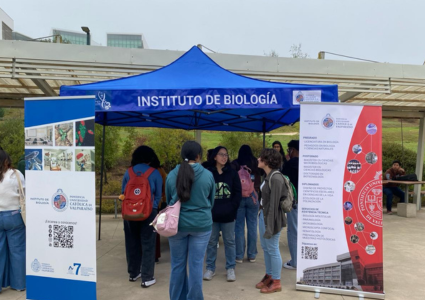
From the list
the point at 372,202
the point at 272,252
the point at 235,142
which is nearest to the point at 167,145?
the point at 235,142

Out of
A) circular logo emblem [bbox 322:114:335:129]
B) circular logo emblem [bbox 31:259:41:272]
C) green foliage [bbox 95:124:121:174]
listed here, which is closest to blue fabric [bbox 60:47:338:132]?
circular logo emblem [bbox 322:114:335:129]

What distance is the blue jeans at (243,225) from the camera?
4.94 meters

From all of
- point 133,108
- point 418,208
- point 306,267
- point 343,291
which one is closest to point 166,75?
point 133,108

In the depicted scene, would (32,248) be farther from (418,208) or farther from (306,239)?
(418,208)

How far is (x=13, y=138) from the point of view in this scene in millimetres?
12234

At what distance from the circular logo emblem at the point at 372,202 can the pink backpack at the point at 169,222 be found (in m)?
2.09

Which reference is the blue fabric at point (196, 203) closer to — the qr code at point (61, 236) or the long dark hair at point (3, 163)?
the qr code at point (61, 236)

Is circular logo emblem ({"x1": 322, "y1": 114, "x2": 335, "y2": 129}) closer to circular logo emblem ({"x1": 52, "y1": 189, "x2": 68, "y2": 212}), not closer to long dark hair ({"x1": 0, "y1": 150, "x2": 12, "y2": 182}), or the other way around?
circular logo emblem ({"x1": 52, "y1": 189, "x2": 68, "y2": 212})

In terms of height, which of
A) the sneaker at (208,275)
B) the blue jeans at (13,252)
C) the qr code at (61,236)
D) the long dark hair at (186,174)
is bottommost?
the sneaker at (208,275)

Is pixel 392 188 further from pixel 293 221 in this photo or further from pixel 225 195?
pixel 225 195

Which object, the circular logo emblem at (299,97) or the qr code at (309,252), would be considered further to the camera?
the circular logo emblem at (299,97)

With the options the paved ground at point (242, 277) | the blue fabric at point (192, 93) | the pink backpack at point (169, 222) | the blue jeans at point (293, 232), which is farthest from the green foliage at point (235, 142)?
the pink backpack at point (169, 222)

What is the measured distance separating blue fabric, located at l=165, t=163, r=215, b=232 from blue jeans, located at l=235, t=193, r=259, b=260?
5.70 ft

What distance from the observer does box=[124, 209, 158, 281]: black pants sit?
416 cm
